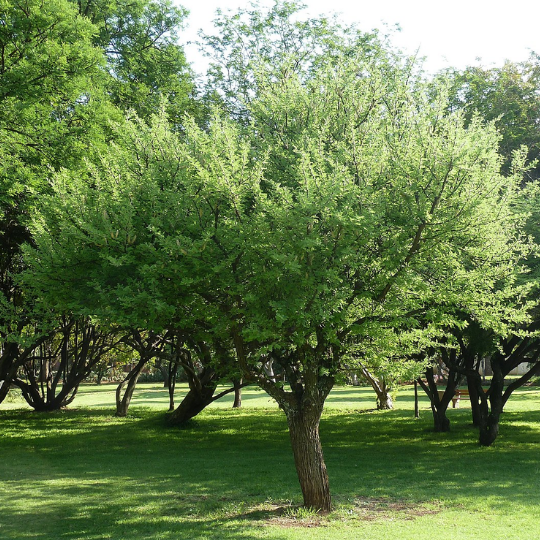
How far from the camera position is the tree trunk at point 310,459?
35.6 feet

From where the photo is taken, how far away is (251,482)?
1390cm

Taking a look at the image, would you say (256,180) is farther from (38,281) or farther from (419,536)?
(419,536)

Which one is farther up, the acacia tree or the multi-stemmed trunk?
the acacia tree

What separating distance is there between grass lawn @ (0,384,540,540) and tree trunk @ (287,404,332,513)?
381 mm

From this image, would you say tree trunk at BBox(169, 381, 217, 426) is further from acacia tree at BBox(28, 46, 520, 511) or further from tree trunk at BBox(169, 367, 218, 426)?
acacia tree at BBox(28, 46, 520, 511)

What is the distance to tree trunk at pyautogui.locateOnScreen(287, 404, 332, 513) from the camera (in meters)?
10.9

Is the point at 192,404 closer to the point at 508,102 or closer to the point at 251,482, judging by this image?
the point at 251,482

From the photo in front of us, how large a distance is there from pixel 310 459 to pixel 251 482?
3490mm

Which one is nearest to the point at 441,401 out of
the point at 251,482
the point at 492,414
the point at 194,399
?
the point at 492,414

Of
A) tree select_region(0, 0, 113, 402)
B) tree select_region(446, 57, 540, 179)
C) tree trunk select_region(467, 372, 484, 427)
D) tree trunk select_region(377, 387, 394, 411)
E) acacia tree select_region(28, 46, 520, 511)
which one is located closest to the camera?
acacia tree select_region(28, 46, 520, 511)

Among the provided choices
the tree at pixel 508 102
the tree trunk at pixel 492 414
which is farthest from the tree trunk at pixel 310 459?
the tree at pixel 508 102

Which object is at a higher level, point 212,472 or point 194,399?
point 194,399

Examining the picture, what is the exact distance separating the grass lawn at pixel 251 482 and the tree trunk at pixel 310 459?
38 centimetres

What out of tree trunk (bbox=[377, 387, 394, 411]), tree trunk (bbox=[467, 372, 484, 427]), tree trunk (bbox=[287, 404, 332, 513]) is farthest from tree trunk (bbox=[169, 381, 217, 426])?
tree trunk (bbox=[287, 404, 332, 513])
